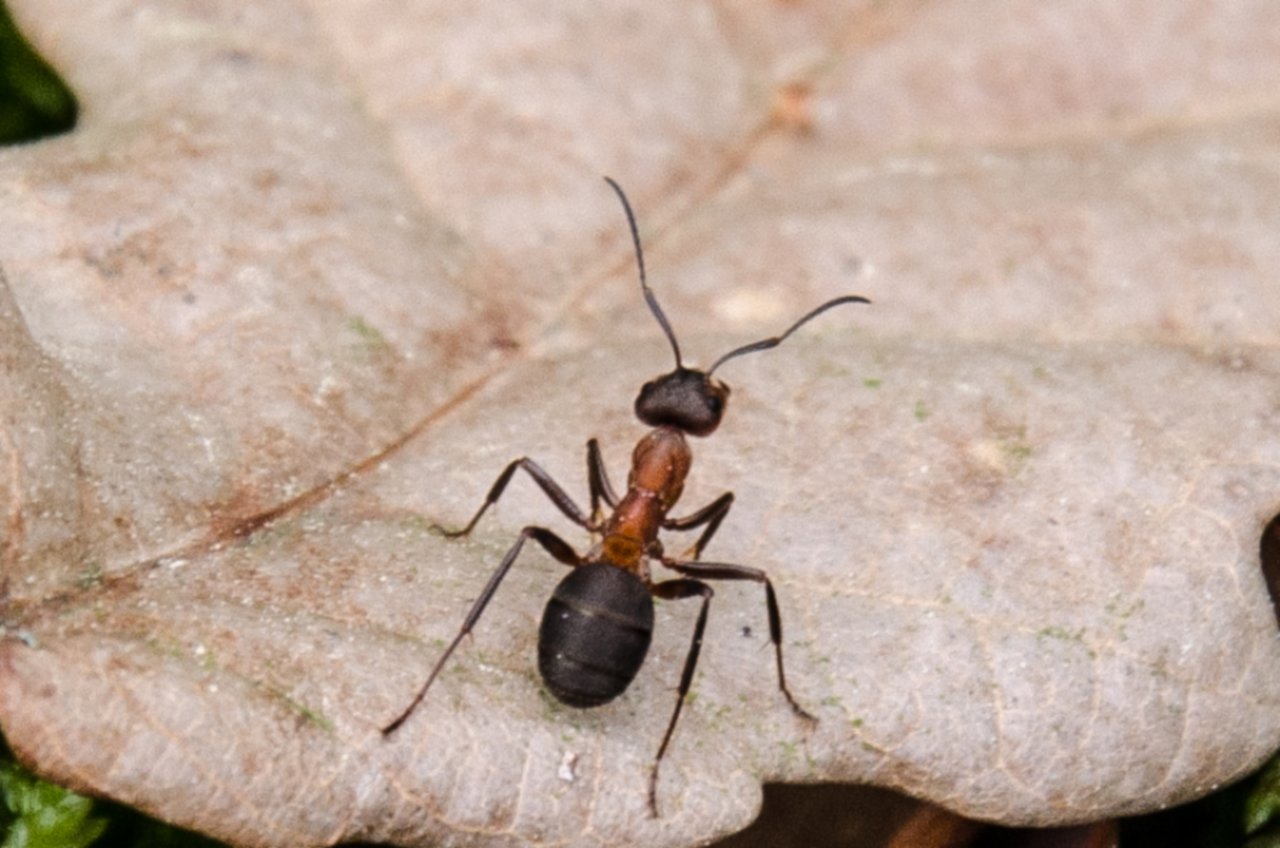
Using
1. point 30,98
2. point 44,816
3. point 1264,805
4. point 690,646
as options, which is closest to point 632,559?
point 690,646

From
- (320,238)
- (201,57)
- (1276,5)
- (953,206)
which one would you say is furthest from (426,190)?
(1276,5)

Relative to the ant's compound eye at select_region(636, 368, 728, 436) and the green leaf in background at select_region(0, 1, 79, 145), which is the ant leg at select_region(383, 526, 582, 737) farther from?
the green leaf in background at select_region(0, 1, 79, 145)

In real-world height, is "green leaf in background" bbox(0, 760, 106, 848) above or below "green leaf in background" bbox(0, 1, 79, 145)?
below

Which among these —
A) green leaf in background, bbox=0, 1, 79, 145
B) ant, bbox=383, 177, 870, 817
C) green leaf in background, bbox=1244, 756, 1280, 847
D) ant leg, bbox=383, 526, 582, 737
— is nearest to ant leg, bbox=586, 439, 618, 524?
ant, bbox=383, 177, 870, 817

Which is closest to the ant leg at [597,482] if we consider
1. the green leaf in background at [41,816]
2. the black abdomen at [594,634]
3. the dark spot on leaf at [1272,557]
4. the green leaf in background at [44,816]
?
the black abdomen at [594,634]

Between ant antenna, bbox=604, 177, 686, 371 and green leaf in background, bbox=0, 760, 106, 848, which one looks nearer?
green leaf in background, bbox=0, 760, 106, 848

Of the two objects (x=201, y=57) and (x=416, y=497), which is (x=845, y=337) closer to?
(x=416, y=497)

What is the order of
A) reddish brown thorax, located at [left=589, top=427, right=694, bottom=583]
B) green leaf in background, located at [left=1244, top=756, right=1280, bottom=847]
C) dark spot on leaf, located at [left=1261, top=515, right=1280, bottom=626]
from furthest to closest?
1. reddish brown thorax, located at [left=589, top=427, right=694, bottom=583]
2. green leaf in background, located at [left=1244, top=756, right=1280, bottom=847]
3. dark spot on leaf, located at [left=1261, top=515, right=1280, bottom=626]

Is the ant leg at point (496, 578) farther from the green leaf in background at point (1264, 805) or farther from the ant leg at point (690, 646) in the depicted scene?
the green leaf in background at point (1264, 805)
